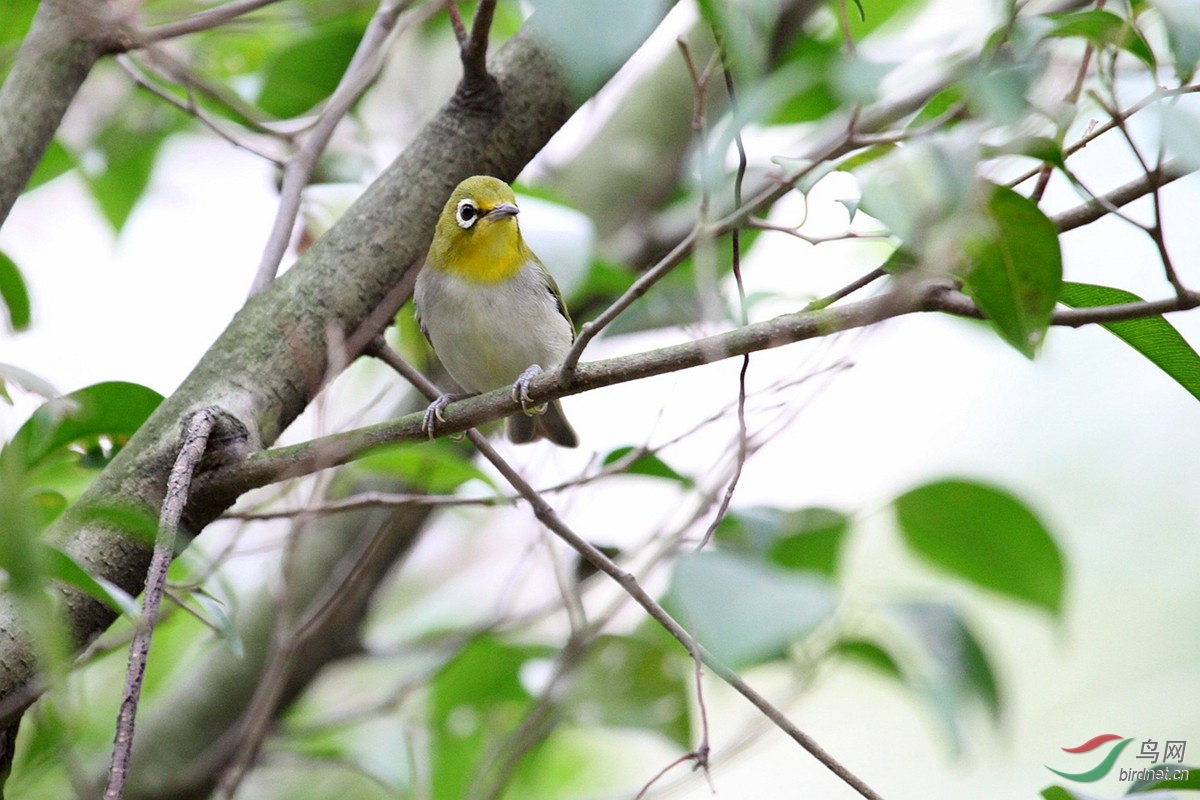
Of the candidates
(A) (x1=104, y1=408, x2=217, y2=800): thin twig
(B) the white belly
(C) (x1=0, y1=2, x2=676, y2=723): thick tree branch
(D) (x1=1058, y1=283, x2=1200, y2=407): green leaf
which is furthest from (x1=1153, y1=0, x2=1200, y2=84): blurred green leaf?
(B) the white belly

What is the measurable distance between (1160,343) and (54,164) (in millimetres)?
2641

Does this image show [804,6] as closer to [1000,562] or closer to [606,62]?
[1000,562]

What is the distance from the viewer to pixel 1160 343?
1435mm

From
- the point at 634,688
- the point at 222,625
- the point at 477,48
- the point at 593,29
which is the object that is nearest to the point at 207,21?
the point at 477,48

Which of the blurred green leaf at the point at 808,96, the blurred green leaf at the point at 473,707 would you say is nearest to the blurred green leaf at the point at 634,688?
the blurred green leaf at the point at 473,707

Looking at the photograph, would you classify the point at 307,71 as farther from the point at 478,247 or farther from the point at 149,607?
the point at 149,607

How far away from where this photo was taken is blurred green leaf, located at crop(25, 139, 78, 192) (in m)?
2.84

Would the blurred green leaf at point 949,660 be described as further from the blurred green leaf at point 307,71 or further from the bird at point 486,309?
the blurred green leaf at point 307,71

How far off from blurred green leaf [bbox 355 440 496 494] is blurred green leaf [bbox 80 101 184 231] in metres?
1.28

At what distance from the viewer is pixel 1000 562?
1.88 m

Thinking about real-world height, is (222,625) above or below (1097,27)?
below

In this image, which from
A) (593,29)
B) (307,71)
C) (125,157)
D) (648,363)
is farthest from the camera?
(125,157)

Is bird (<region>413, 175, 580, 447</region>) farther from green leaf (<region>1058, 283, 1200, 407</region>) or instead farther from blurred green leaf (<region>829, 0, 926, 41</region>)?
green leaf (<region>1058, 283, 1200, 407</region>)

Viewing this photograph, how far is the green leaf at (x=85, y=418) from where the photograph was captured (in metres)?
1.78
